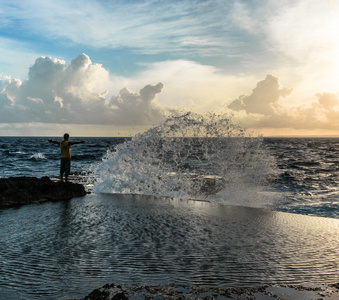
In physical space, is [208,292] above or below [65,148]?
below

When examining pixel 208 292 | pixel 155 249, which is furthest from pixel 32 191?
pixel 208 292

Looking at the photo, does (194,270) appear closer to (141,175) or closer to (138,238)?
(138,238)

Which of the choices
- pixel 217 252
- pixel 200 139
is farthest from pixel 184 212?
pixel 200 139

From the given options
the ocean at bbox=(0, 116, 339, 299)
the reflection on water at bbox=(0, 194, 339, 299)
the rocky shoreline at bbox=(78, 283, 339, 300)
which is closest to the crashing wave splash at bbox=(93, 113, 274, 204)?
the ocean at bbox=(0, 116, 339, 299)

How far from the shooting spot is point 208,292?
3.84 metres

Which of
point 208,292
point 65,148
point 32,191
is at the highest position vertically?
point 65,148

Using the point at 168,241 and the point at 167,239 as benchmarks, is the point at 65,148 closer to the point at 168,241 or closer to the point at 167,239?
the point at 167,239

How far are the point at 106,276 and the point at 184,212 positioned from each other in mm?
4952

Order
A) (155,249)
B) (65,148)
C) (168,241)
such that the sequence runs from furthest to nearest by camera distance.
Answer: (65,148) → (168,241) → (155,249)

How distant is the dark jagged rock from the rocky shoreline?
7.43m

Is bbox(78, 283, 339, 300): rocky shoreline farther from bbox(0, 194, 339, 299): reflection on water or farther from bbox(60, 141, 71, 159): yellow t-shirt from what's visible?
bbox(60, 141, 71, 159): yellow t-shirt

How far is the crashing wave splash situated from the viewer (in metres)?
14.0

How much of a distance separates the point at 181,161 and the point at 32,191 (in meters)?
7.00

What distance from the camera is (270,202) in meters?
11.8
